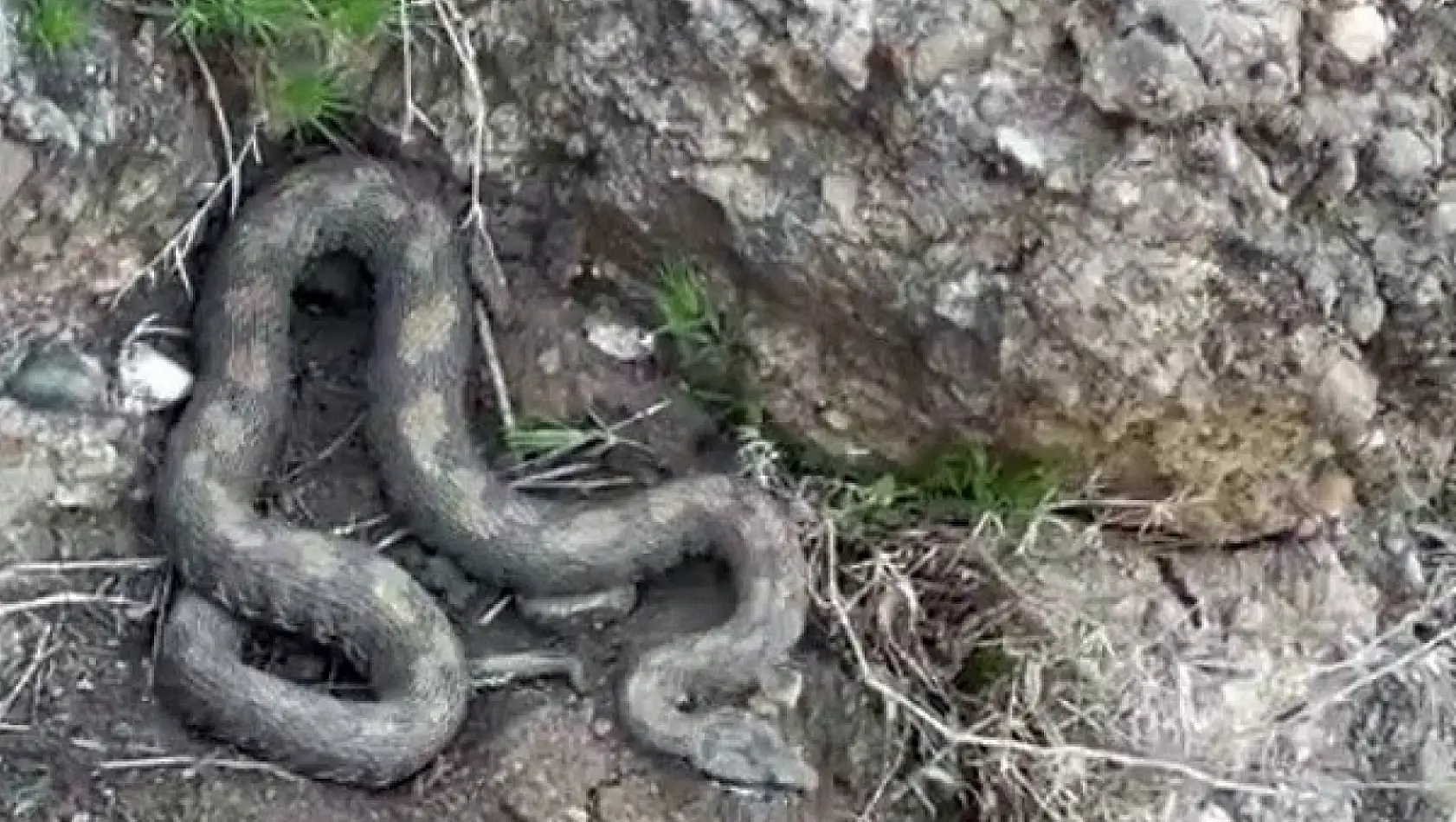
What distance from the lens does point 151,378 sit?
439cm

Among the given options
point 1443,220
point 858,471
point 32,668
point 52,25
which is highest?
point 52,25

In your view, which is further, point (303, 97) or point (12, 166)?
point (303, 97)

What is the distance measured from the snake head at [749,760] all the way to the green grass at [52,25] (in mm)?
1477

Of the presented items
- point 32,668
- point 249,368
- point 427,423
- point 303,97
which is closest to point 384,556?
point 427,423

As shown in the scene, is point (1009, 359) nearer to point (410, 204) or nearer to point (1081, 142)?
point (1081, 142)

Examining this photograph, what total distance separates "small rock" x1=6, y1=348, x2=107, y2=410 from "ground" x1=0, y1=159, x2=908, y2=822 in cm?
11

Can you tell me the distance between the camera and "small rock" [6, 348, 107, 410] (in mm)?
Result: 4242

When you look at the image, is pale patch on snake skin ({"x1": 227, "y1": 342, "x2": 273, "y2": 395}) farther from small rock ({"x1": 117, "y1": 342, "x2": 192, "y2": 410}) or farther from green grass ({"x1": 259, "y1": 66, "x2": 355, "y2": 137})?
green grass ({"x1": 259, "y1": 66, "x2": 355, "y2": 137})

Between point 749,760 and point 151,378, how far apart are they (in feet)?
3.88

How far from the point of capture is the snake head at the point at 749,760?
13.8 feet

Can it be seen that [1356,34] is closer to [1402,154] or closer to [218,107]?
[1402,154]

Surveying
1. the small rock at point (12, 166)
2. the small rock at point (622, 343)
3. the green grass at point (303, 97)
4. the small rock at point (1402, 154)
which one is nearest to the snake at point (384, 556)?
the green grass at point (303, 97)

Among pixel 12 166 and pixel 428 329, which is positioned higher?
pixel 12 166

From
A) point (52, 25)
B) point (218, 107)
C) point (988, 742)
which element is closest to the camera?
point (52, 25)
